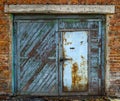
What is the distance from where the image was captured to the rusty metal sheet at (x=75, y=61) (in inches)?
390

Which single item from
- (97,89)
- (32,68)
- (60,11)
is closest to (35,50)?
(32,68)

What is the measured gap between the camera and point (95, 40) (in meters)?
9.91

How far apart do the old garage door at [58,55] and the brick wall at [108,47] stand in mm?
243

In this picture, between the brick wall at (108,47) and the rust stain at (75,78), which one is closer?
the brick wall at (108,47)

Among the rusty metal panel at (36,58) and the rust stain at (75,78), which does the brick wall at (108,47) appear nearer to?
the rusty metal panel at (36,58)

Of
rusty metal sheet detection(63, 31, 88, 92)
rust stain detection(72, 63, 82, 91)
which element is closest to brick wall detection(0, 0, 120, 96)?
rusty metal sheet detection(63, 31, 88, 92)

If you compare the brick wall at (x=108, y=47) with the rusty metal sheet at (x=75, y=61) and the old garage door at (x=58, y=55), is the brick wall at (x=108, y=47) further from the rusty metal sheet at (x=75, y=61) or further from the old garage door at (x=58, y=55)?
the rusty metal sheet at (x=75, y=61)

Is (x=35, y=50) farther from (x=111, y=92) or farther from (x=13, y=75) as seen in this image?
(x=111, y=92)

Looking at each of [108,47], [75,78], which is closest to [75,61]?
[75,78]

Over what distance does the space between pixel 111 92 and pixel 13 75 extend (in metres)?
2.62

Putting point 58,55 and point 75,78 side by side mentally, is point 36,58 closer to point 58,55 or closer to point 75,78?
point 58,55

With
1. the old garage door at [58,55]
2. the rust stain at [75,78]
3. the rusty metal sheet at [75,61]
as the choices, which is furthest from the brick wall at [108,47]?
the rust stain at [75,78]

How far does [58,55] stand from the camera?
9977mm

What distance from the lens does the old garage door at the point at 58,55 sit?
9.88 meters
